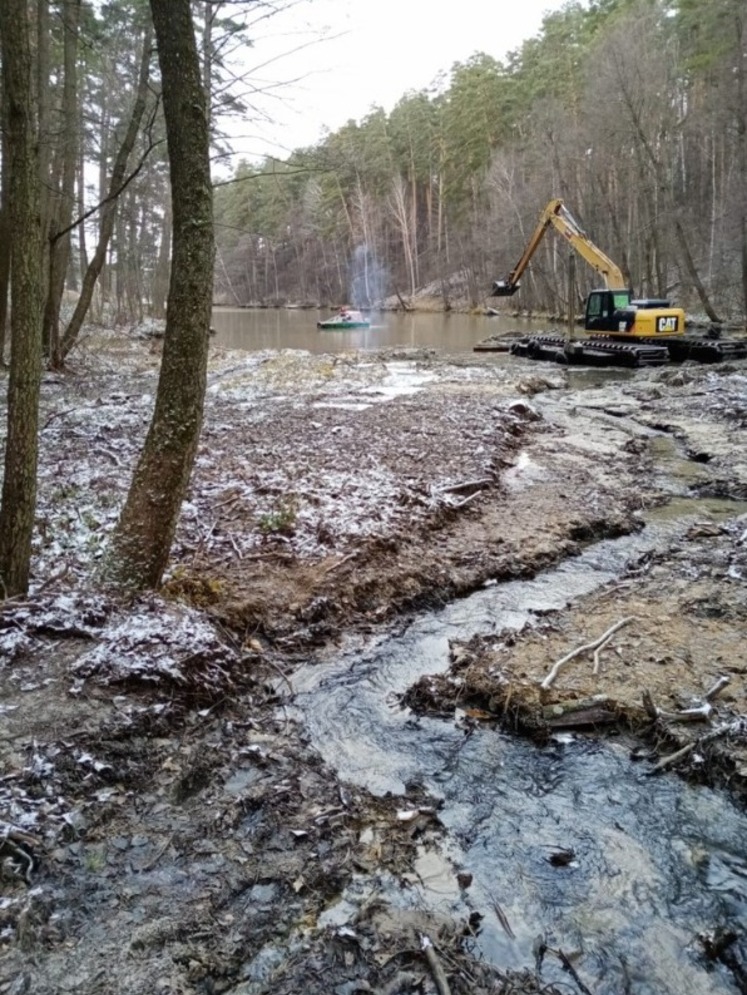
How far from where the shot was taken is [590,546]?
271 inches

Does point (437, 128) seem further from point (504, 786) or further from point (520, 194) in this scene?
point (504, 786)

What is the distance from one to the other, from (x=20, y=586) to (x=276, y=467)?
4.15 metres

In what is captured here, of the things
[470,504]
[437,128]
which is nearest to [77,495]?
[470,504]

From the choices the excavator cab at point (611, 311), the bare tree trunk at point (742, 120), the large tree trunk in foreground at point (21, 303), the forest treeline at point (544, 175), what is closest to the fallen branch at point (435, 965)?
the large tree trunk in foreground at point (21, 303)

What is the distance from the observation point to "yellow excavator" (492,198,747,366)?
20125 millimetres

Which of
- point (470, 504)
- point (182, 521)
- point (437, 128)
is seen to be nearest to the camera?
point (182, 521)

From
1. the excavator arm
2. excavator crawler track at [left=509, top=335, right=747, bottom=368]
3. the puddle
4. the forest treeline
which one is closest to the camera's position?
the puddle

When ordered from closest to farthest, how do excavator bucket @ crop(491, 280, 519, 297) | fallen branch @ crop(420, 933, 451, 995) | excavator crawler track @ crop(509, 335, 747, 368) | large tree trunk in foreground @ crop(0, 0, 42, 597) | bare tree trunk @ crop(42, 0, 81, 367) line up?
1. fallen branch @ crop(420, 933, 451, 995)
2. large tree trunk in foreground @ crop(0, 0, 42, 597)
3. bare tree trunk @ crop(42, 0, 81, 367)
4. excavator crawler track @ crop(509, 335, 747, 368)
5. excavator bucket @ crop(491, 280, 519, 297)

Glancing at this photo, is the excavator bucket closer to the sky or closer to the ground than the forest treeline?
closer to the ground

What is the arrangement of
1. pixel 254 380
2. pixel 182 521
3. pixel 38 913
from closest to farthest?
pixel 38 913 < pixel 182 521 < pixel 254 380

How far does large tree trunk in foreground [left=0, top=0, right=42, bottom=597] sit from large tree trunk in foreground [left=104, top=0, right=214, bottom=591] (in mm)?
607

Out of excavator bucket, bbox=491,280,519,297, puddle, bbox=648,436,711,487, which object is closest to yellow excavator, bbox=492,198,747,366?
excavator bucket, bbox=491,280,519,297

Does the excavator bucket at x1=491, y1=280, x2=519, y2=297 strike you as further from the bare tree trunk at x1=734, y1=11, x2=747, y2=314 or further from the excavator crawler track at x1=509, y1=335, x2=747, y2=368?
the bare tree trunk at x1=734, y1=11, x2=747, y2=314

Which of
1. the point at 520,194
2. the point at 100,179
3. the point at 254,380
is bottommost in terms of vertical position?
the point at 254,380
